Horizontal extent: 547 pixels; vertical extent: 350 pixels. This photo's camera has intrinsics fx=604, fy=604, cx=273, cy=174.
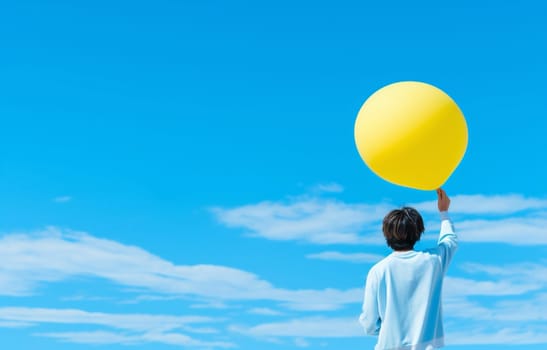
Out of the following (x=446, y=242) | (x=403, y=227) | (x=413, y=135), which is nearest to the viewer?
(x=403, y=227)

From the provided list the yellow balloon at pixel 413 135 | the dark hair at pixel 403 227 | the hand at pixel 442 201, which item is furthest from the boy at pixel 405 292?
the yellow balloon at pixel 413 135

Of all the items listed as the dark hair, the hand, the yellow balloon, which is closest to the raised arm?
the hand

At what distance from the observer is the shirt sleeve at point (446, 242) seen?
4223 mm

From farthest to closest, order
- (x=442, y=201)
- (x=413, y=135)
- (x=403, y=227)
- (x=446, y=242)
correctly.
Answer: (x=413, y=135) < (x=442, y=201) < (x=446, y=242) < (x=403, y=227)

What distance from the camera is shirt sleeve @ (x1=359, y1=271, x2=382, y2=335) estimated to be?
4152 millimetres

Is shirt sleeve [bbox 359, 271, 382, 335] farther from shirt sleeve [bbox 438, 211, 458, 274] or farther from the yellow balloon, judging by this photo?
the yellow balloon

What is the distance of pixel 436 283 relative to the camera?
4.13 meters

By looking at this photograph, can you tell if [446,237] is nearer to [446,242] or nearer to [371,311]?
[446,242]

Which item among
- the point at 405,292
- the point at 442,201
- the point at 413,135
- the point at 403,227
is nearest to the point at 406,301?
the point at 405,292

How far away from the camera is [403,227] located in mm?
4082

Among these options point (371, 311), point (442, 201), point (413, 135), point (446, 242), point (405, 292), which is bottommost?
point (371, 311)

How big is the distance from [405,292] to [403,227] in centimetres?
45

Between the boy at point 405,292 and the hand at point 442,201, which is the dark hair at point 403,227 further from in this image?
the hand at point 442,201

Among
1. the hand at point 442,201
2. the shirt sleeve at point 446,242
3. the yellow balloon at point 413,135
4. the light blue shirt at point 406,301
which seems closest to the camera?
the light blue shirt at point 406,301
